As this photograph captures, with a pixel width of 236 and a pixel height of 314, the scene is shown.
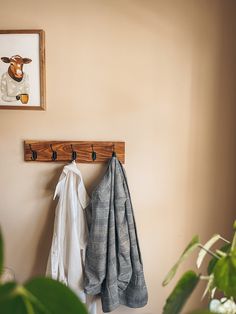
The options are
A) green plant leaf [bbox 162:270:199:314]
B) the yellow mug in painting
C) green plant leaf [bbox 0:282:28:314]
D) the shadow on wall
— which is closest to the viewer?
green plant leaf [bbox 0:282:28:314]

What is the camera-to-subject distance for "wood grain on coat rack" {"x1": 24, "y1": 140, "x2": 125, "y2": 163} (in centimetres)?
151

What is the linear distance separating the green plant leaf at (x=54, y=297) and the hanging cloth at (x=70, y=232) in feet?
3.67

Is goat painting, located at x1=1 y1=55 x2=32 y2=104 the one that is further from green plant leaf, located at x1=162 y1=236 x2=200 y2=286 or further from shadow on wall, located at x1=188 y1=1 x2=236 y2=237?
green plant leaf, located at x1=162 y1=236 x2=200 y2=286

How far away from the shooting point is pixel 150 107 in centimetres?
149

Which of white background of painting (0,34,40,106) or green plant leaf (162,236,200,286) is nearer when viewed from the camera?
green plant leaf (162,236,200,286)

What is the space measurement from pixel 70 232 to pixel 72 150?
429mm

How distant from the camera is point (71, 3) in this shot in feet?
4.82

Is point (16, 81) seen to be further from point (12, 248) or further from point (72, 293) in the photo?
point (72, 293)

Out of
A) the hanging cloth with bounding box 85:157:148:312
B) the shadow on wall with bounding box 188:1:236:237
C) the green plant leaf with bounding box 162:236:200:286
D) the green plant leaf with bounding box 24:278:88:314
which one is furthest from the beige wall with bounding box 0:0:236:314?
the green plant leaf with bounding box 24:278:88:314

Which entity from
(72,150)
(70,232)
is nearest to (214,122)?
(72,150)

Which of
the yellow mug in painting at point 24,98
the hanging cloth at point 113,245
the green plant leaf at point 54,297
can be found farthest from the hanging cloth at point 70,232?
the green plant leaf at point 54,297

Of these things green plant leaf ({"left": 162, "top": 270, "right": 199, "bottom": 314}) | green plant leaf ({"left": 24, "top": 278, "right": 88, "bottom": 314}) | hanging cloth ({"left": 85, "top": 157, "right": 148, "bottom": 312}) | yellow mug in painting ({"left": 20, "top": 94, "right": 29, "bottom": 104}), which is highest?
yellow mug in painting ({"left": 20, "top": 94, "right": 29, "bottom": 104})

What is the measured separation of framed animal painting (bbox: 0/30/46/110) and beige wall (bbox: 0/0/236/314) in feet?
0.14

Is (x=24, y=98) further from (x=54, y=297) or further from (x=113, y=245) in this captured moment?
(x=54, y=297)
